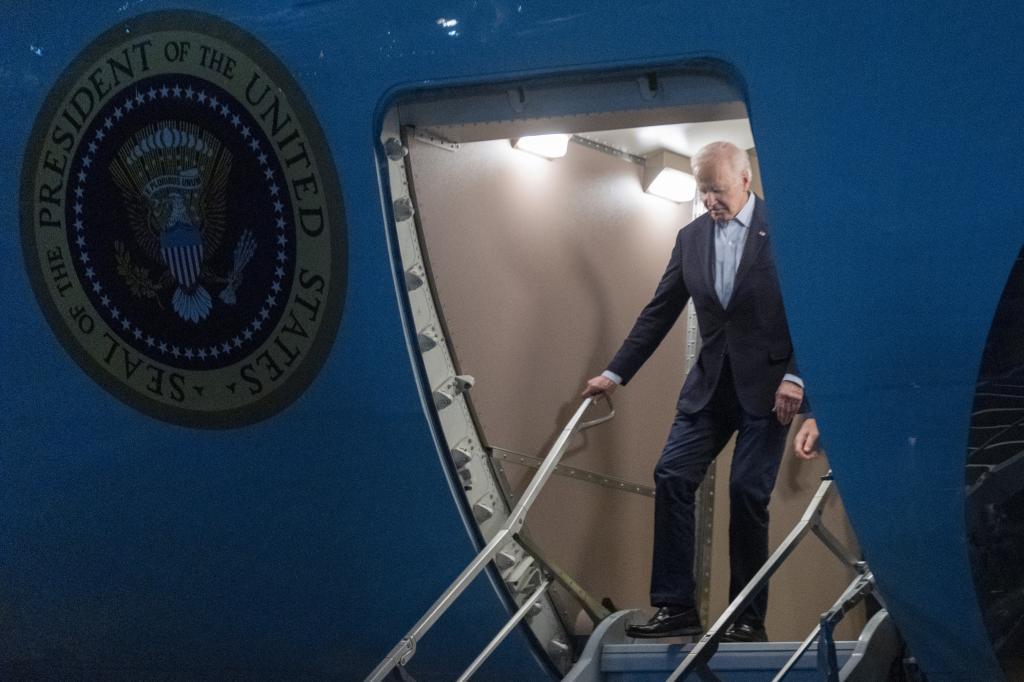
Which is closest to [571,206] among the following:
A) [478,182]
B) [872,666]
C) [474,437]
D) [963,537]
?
[478,182]

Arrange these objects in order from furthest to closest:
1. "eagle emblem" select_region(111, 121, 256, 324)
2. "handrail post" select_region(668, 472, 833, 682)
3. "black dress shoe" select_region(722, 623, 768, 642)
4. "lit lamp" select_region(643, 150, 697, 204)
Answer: "lit lamp" select_region(643, 150, 697, 204), "black dress shoe" select_region(722, 623, 768, 642), "eagle emblem" select_region(111, 121, 256, 324), "handrail post" select_region(668, 472, 833, 682)

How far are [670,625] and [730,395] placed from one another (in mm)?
757

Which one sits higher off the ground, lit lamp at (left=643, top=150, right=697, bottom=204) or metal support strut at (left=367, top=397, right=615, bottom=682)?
lit lamp at (left=643, top=150, right=697, bottom=204)

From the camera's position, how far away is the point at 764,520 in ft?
12.1

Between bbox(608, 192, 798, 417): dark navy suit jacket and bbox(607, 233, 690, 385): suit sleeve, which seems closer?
bbox(608, 192, 798, 417): dark navy suit jacket

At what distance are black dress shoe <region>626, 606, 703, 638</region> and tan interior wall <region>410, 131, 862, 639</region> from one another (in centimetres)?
85

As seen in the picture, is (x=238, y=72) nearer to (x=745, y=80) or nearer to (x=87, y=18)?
(x=87, y=18)

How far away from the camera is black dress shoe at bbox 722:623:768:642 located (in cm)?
357

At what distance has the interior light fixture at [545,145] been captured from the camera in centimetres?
Result: 448

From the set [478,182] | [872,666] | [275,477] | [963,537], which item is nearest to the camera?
[963,537]

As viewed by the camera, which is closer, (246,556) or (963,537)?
(963,537)

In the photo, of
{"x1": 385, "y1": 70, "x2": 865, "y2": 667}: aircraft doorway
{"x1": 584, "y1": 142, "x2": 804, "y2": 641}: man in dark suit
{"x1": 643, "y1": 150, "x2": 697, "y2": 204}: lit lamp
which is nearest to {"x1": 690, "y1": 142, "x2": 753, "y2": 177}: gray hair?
{"x1": 584, "y1": 142, "x2": 804, "y2": 641}: man in dark suit

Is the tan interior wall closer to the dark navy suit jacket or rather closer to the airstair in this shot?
the dark navy suit jacket

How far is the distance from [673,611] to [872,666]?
0.60 metres
